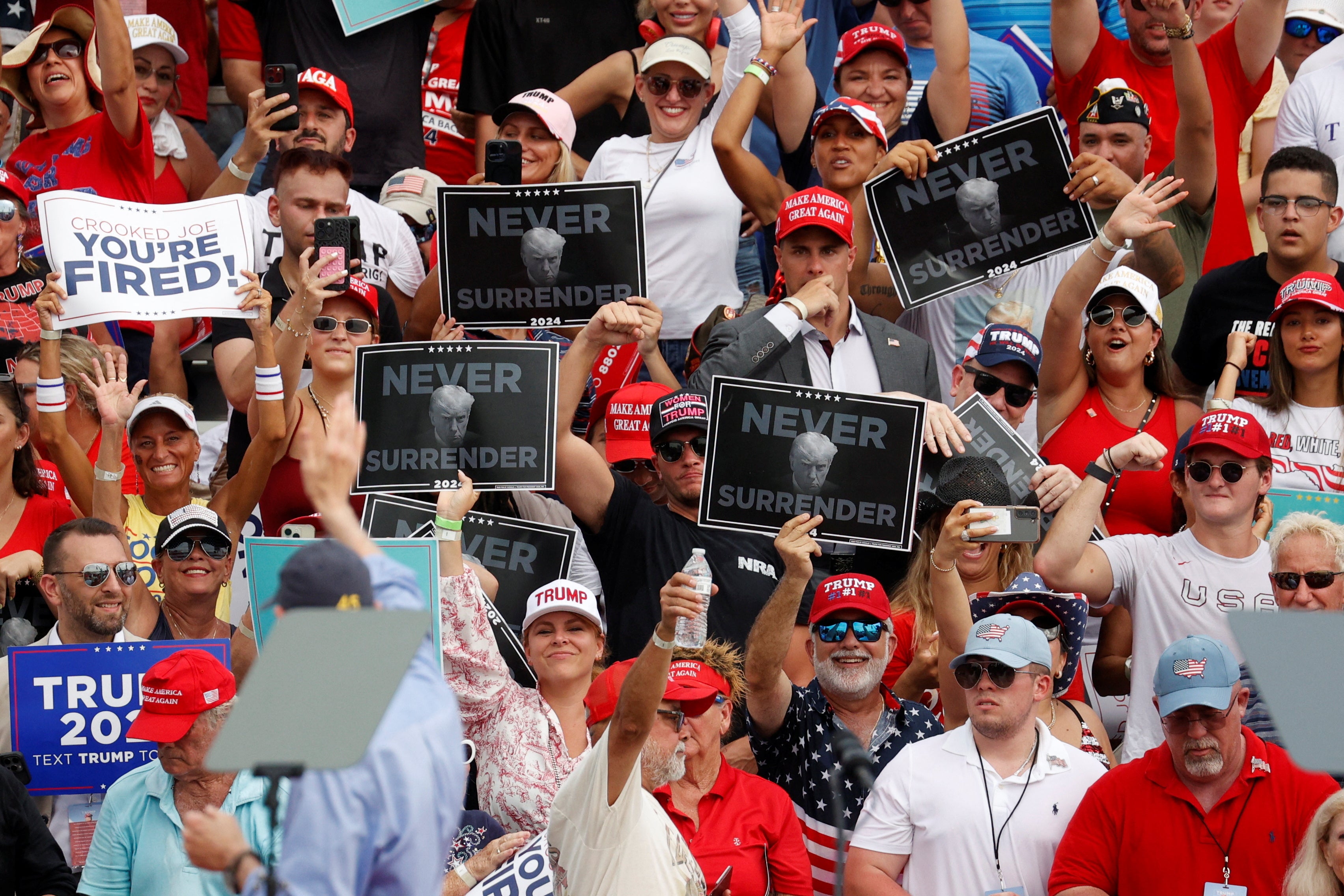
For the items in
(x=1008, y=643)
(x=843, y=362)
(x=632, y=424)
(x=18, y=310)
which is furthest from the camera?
(x=18, y=310)

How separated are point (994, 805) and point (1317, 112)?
4279 mm

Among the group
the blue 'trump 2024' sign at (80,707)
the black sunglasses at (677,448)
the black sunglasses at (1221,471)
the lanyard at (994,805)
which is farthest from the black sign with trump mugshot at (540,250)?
the lanyard at (994,805)

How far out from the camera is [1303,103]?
8508 mm

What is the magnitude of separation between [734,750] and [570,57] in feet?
14.8

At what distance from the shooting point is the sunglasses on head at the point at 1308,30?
907 centimetres

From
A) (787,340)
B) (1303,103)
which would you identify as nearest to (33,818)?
(787,340)

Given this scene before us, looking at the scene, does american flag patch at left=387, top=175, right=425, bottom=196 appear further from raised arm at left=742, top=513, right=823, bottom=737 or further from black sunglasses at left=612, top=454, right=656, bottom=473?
raised arm at left=742, top=513, right=823, bottom=737

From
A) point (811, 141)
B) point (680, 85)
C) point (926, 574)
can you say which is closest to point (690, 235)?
point (680, 85)

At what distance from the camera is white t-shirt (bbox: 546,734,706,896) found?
5.18m

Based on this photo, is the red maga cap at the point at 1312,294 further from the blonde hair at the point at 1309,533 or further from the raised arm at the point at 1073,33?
the raised arm at the point at 1073,33

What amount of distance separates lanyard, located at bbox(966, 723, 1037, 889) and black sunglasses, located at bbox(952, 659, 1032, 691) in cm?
18

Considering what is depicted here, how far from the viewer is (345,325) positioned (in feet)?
24.5

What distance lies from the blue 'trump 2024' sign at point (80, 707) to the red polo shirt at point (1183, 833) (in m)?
2.91

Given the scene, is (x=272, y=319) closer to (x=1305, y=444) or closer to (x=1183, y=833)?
(x=1305, y=444)
